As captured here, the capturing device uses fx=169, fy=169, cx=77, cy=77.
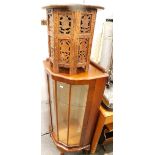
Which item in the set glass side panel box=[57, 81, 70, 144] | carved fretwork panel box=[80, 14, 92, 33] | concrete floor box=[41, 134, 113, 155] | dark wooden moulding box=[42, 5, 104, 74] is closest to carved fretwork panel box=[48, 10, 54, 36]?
dark wooden moulding box=[42, 5, 104, 74]

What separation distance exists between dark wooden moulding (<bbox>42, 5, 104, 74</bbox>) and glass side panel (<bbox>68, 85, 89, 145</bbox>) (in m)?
0.13

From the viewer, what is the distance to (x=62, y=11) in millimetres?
874

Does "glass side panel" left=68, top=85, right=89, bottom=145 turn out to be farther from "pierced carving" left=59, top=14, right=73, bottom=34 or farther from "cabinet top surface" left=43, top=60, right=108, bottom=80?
"pierced carving" left=59, top=14, right=73, bottom=34

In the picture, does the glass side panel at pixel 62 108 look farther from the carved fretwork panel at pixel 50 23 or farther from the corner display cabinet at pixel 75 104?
the carved fretwork panel at pixel 50 23

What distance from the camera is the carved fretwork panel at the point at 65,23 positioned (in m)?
0.89

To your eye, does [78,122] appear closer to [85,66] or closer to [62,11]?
[85,66]

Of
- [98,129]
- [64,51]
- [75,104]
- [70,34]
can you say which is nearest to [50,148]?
[98,129]

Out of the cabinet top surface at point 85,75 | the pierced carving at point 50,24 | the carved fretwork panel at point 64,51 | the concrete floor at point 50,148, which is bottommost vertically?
the concrete floor at point 50,148

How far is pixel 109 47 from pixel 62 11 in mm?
652

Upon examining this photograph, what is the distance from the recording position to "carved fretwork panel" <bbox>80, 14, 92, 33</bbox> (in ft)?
2.96

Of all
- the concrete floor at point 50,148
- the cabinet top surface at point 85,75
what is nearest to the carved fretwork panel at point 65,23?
the cabinet top surface at point 85,75

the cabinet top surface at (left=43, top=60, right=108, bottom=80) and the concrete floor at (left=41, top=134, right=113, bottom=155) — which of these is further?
the concrete floor at (left=41, top=134, right=113, bottom=155)

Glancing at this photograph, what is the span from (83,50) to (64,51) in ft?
0.37
